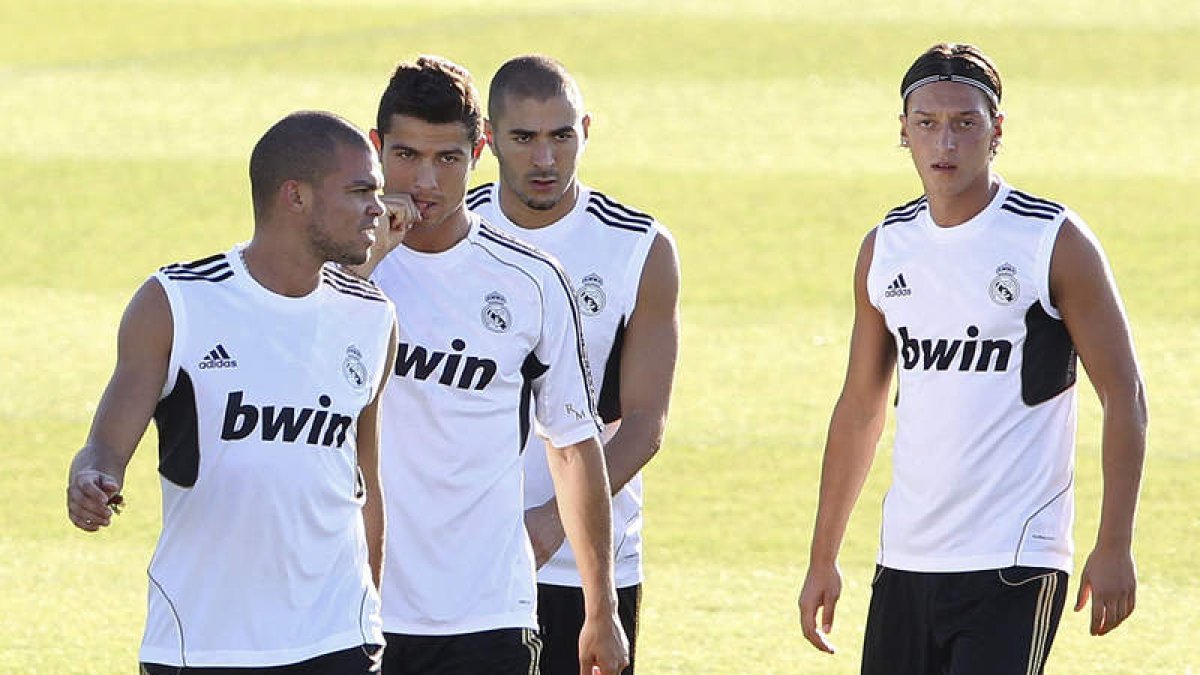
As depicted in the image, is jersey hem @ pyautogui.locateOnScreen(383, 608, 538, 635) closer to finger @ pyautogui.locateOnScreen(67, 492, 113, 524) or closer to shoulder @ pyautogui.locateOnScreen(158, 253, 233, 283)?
shoulder @ pyautogui.locateOnScreen(158, 253, 233, 283)

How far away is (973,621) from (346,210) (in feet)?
5.94

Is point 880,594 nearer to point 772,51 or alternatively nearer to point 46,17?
point 772,51

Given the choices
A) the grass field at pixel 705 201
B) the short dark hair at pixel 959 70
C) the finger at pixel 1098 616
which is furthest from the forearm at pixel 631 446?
the grass field at pixel 705 201

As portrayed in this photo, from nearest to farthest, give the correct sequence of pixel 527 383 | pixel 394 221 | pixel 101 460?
1. pixel 101 460
2. pixel 394 221
3. pixel 527 383

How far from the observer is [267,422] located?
4332 mm

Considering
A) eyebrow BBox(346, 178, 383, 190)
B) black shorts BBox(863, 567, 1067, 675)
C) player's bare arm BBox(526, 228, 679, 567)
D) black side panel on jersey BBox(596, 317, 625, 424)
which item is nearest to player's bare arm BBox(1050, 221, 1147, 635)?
black shorts BBox(863, 567, 1067, 675)

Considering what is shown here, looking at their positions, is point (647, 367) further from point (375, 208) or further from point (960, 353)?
point (375, 208)

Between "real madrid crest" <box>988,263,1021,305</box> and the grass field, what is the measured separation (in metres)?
2.36

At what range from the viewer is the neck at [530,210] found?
5766mm

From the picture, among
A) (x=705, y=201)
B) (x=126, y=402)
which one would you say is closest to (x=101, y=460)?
(x=126, y=402)

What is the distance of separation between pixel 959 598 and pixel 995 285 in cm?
72

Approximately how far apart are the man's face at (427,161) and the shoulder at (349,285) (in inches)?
14.3

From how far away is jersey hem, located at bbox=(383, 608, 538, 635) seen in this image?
503 cm

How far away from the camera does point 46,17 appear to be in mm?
23047
